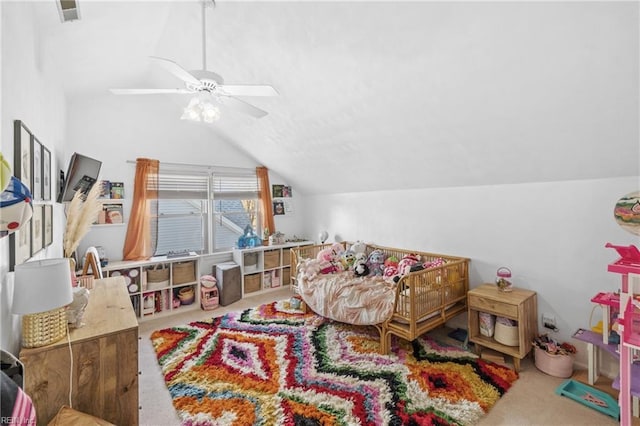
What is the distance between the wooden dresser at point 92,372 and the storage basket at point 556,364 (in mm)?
2843

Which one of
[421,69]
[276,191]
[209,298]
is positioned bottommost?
[209,298]

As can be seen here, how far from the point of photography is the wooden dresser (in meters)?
1.28

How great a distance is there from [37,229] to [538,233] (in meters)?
3.61

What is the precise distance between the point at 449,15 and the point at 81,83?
325 centimetres

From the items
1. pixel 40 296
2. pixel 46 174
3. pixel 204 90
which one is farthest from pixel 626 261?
pixel 46 174

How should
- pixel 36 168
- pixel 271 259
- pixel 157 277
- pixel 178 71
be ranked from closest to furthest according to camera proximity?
pixel 36 168
pixel 178 71
pixel 157 277
pixel 271 259

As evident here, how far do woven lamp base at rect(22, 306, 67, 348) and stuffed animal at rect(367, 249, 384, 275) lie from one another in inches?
113

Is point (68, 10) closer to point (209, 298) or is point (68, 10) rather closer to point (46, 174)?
point (46, 174)

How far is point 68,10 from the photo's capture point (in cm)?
161

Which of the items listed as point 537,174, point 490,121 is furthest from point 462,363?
point 490,121

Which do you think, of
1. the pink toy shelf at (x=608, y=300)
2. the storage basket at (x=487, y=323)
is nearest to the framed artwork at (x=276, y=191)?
the storage basket at (x=487, y=323)

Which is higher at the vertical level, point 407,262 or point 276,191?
point 276,191

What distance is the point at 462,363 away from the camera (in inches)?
96.0

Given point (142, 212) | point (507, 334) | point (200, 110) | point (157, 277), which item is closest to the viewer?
point (200, 110)
